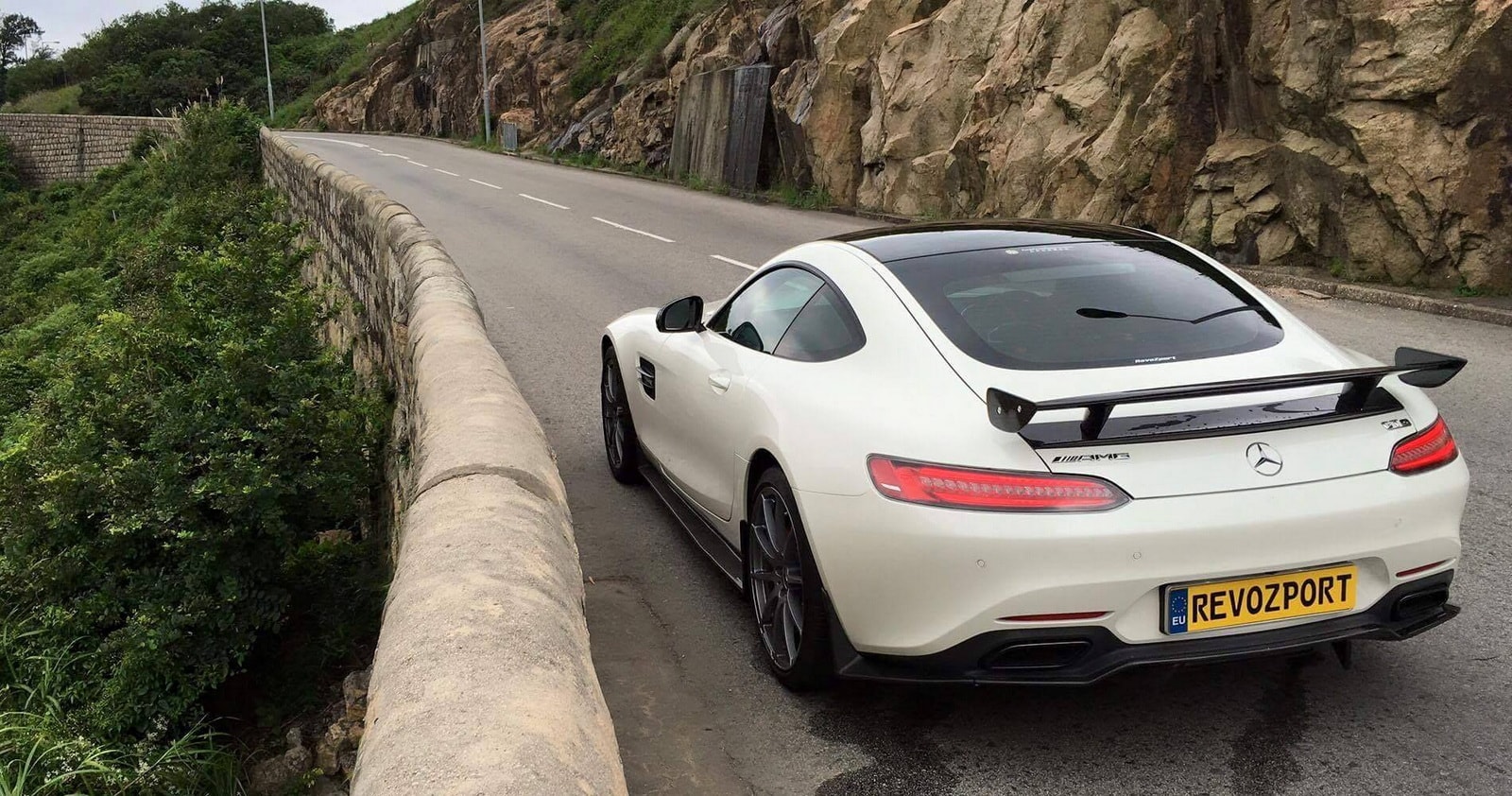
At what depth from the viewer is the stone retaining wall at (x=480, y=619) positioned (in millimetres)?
1938

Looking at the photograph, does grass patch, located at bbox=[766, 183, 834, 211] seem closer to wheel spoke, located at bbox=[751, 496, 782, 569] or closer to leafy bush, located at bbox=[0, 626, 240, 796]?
leafy bush, located at bbox=[0, 626, 240, 796]

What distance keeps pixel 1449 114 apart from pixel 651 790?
412 inches

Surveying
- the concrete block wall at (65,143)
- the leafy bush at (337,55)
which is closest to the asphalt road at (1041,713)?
the concrete block wall at (65,143)

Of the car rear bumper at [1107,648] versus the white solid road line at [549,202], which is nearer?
the car rear bumper at [1107,648]

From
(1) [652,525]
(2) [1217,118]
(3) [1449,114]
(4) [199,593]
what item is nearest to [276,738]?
(4) [199,593]

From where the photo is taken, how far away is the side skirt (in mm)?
4383

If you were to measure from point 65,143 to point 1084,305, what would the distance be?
57.0m

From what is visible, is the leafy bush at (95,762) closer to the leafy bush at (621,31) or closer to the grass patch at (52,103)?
the leafy bush at (621,31)

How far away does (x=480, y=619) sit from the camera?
2.43m

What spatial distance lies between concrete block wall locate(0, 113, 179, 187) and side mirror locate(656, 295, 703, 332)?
43.9 meters

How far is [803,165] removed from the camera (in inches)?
923

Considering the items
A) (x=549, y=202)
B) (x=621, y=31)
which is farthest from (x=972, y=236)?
(x=621, y=31)

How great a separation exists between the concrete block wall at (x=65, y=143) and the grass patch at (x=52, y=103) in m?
20.5

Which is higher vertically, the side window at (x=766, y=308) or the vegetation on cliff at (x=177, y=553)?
the side window at (x=766, y=308)
